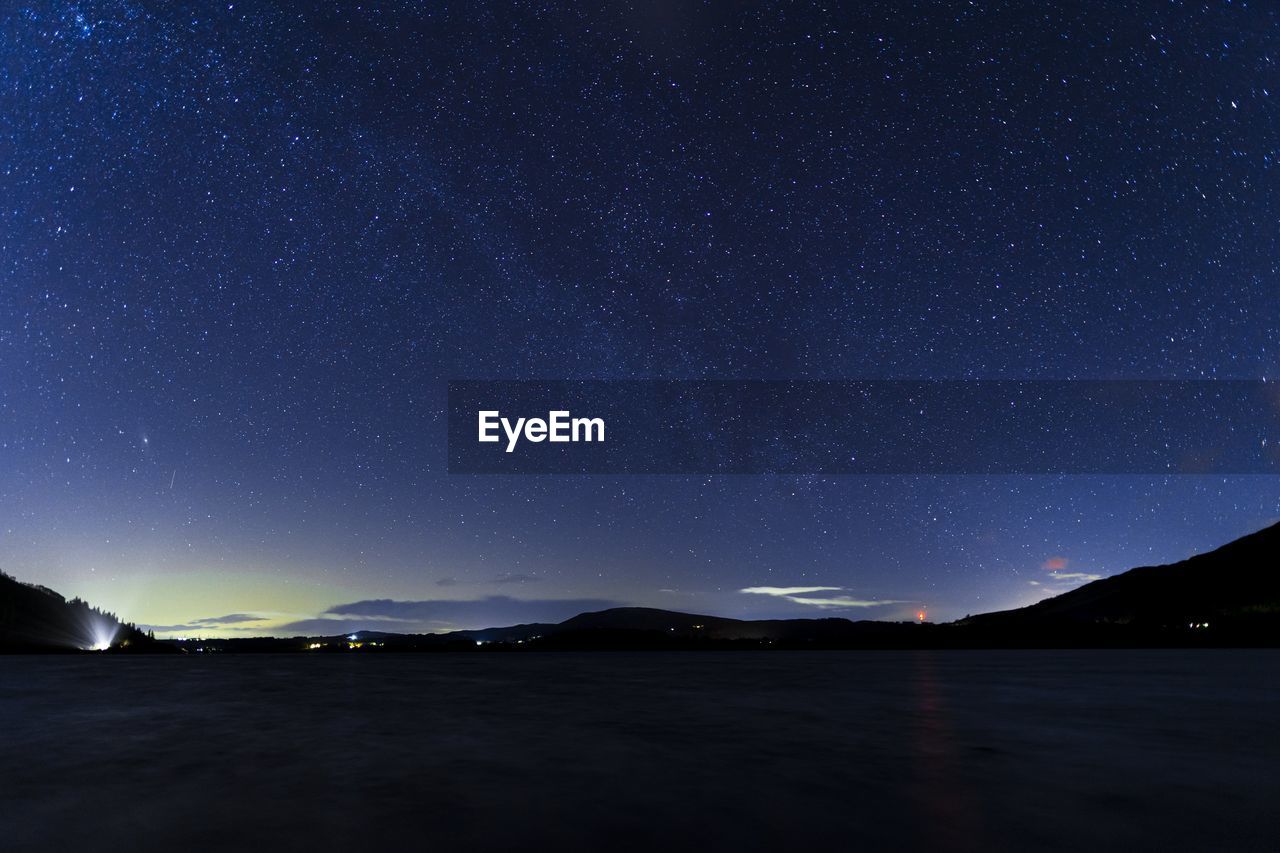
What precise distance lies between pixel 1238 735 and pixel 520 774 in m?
13.1

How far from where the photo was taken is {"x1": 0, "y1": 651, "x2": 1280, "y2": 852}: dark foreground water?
7961mm

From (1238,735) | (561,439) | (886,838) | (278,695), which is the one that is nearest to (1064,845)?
(886,838)

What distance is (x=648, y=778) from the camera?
1118 cm

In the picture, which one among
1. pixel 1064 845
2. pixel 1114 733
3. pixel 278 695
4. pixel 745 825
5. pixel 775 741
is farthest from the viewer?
pixel 278 695

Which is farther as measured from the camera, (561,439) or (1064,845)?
(561,439)

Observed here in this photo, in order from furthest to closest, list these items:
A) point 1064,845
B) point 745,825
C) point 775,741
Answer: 1. point 775,741
2. point 745,825
3. point 1064,845

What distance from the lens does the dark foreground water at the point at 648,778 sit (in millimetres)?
7961

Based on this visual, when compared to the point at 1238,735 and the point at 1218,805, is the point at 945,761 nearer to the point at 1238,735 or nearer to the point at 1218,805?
the point at 1218,805

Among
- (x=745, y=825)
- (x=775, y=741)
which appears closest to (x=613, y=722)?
(x=775, y=741)

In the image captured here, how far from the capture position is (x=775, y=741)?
14.9 m

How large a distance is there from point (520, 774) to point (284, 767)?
3.52 meters

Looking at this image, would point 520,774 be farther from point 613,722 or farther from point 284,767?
point 613,722

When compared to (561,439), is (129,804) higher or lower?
lower

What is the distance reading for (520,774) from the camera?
1160 centimetres
